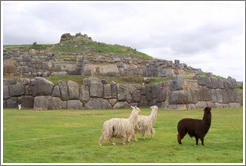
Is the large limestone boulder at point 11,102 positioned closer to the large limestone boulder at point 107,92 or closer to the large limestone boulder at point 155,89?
the large limestone boulder at point 107,92

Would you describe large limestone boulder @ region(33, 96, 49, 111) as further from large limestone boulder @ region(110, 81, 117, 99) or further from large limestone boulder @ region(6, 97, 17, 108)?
large limestone boulder @ region(110, 81, 117, 99)

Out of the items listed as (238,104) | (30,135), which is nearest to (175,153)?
(30,135)

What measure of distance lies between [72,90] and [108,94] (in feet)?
14.1

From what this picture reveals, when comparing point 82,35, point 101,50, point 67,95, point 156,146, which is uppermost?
point 82,35

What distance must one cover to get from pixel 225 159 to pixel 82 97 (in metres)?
24.1

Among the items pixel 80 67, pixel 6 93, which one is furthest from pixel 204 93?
pixel 6 93

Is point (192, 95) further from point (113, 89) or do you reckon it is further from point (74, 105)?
point (74, 105)

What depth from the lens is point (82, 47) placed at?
227 ft

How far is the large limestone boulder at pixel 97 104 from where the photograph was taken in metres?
30.7

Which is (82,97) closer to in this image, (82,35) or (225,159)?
(225,159)

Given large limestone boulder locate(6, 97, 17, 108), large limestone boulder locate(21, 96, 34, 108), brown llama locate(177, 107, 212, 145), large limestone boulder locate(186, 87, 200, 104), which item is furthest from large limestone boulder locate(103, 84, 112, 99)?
brown llama locate(177, 107, 212, 145)

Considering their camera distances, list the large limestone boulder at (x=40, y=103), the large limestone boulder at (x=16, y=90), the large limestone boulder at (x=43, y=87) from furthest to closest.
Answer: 1. the large limestone boulder at (x=16, y=90)
2. the large limestone boulder at (x=43, y=87)
3. the large limestone boulder at (x=40, y=103)

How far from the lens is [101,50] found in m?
66.2

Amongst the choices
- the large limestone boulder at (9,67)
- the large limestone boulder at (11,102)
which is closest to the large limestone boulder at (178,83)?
the large limestone boulder at (11,102)
